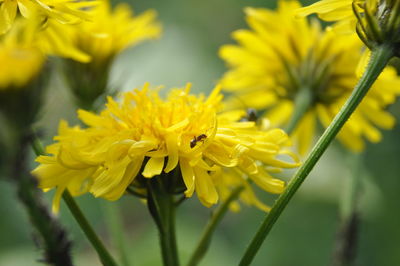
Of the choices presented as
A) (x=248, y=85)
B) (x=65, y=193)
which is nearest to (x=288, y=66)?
(x=248, y=85)

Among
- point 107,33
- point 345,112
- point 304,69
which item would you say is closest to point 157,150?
point 345,112

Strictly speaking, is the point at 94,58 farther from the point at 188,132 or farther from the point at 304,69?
the point at 188,132

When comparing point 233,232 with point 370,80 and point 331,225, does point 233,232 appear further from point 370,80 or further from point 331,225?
point 370,80

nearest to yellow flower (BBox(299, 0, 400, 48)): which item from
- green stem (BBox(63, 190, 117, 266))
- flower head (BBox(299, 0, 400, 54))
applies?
flower head (BBox(299, 0, 400, 54))

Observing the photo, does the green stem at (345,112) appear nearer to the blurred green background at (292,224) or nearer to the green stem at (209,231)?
the green stem at (209,231)

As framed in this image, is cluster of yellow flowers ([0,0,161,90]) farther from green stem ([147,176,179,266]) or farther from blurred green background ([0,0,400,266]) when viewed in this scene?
blurred green background ([0,0,400,266])
